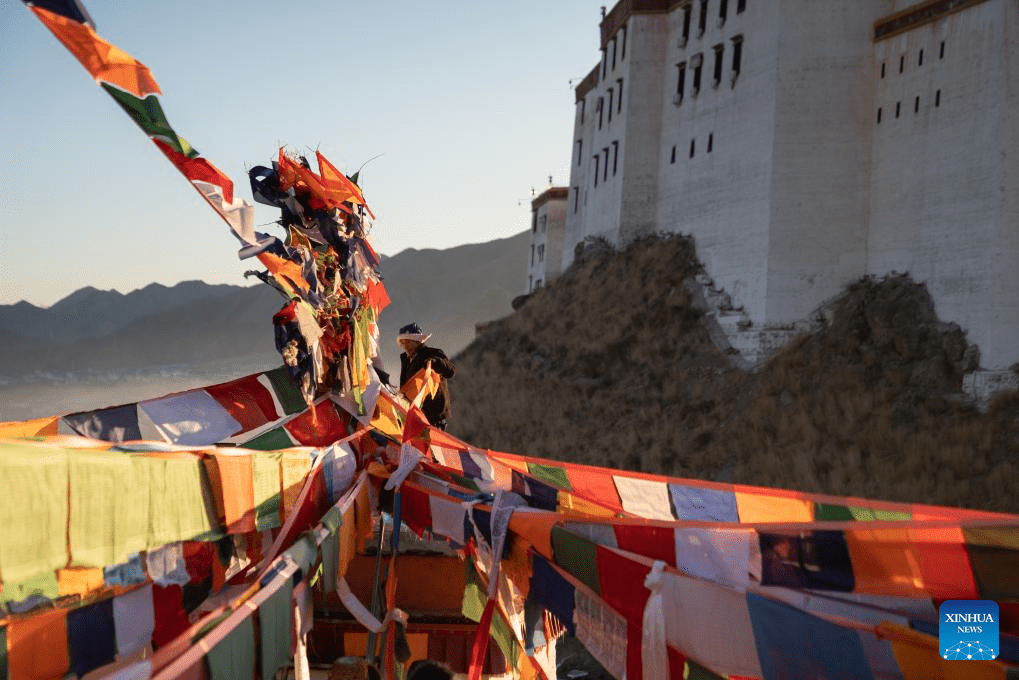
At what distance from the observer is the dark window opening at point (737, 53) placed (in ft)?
71.9

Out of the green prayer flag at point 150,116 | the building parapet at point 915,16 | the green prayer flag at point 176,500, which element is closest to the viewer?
the green prayer flag at point 176,500

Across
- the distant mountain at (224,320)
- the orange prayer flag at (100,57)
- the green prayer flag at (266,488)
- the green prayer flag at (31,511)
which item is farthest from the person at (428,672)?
the distant mountain at (224,320)

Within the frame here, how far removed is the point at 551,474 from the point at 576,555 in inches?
60.0

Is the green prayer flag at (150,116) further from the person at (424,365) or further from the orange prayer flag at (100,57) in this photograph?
the person at (424,365)

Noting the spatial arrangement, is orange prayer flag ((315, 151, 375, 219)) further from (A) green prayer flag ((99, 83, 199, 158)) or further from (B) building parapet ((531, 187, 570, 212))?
(B) building parapet ((531, 187, 570, 212))

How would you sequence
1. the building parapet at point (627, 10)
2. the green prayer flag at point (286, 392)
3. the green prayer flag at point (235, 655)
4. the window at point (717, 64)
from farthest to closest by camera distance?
the building parapet at point (627, 10) < the window at point (717, 64) < the green prayer flag at point (286, 392) < the green prayer flag at point (235, 655)

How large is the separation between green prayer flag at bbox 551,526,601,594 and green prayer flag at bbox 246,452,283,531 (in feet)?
4.05

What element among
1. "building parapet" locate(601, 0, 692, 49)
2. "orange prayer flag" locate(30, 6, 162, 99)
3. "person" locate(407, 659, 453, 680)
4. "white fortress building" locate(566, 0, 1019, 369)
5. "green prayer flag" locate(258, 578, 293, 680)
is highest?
"building parapet" locate(601, 0, 692, 49)

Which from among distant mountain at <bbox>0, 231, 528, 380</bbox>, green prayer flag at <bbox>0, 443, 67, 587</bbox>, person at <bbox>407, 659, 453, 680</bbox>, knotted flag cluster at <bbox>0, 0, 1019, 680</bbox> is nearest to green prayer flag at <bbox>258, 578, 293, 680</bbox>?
knotted flag cluster at <bbox>0, 0, 1019, 680</bbox>

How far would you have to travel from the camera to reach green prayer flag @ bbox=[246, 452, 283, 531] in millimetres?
3598

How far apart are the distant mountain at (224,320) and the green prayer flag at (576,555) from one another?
11392 cm

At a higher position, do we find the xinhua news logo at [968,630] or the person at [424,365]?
the person at [424,365]

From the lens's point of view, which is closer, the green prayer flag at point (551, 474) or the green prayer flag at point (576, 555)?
the green prayer flag at point (576, 555)

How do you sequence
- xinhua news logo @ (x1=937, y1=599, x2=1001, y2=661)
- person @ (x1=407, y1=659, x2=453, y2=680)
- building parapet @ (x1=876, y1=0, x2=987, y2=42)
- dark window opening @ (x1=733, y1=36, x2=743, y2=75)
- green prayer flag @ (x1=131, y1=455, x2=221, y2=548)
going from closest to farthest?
xinhua news logo @ (x1=937, y1=599, x2=1001, y2=661) → green prayer flag @ (x1=131, y1=455, x2=221, y2=548) → person @ (x1=407, y1=659, x2=453, y2=680) → building parapet @ (x1=876, y1=0, x2=987, y2=42) → dark window opening @ (x1=733, y1=36, x2=743, y2=75)
